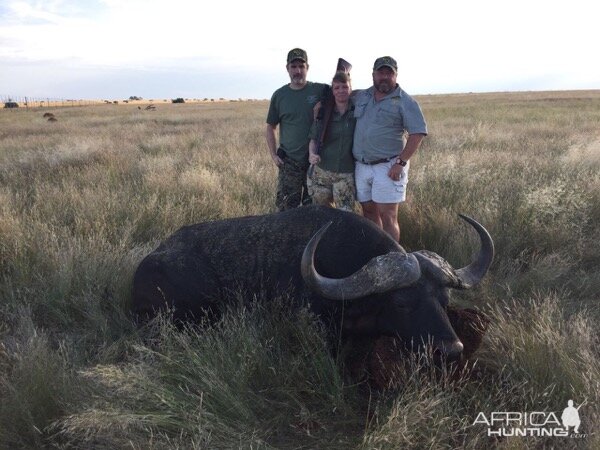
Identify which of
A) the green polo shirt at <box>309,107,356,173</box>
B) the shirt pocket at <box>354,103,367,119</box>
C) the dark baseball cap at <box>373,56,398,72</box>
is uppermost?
the dark baseball cap at <box>373,56,398,72</box>

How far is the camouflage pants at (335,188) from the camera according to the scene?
566cm

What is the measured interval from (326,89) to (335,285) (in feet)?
10.2

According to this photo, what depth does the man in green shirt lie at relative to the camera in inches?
230

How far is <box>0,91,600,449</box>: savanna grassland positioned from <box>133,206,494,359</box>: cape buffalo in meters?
0.25

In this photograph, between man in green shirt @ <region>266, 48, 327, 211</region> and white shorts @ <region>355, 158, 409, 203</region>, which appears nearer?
white shorts @ <region>355, 158, 409, 203</region>

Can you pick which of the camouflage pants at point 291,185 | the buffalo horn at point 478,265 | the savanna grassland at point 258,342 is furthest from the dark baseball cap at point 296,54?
the buffalo horn at point 478,265

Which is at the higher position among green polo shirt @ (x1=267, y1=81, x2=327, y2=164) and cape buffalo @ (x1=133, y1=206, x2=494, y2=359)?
green polo shirt @ (x1=267, y1=81, x2=327, y2=164)

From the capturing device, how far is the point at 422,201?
7.15 metres

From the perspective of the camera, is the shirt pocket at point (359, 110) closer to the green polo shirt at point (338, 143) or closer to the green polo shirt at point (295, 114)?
the green polo shirt at point (338, 143)

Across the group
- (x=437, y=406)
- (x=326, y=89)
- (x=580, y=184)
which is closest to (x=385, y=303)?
(x=437, y=406)

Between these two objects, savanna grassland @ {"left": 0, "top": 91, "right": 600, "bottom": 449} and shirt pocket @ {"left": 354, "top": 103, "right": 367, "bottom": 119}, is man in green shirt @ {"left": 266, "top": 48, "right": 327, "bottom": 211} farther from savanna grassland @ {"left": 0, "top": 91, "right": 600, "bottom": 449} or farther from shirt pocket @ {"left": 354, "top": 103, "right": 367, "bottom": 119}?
Result: savanna grassland @ {"left": 0, "top": 91, "right": 600, "bottom": 449}

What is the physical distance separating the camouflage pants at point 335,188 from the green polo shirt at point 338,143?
7 cm

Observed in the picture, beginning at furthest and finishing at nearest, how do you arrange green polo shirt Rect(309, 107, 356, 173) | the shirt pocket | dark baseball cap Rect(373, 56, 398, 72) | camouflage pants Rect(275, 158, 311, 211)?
1. camouflage pants Rect(275, 158, 311, 211)
2. green polo shirt Rect(309, 107, 356, 173)
3. the shirt pocket
4. dark baseball cap Rect(373, 56, 398, 72)

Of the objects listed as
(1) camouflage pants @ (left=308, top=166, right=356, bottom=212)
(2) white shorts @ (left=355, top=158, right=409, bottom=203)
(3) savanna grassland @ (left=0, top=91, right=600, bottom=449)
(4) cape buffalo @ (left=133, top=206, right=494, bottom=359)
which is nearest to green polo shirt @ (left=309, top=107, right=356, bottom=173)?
(1) camouflage pants @ (left=308, top=166, right=356, bottom=212)
